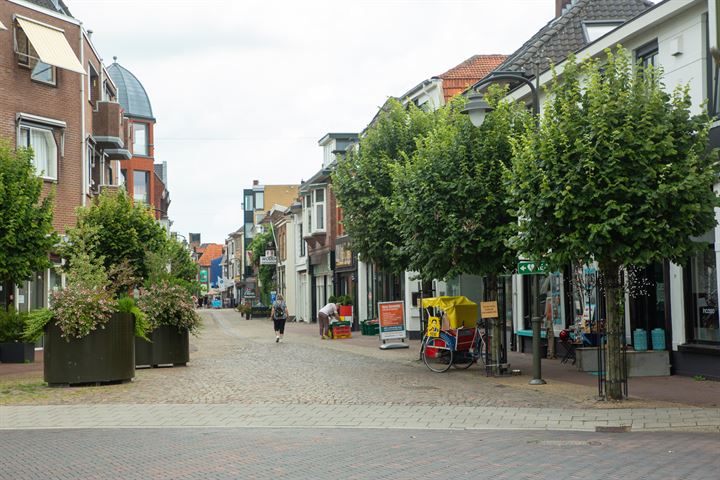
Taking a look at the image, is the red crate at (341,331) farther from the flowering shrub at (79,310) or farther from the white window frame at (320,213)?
the flowering shrub at (79,310)

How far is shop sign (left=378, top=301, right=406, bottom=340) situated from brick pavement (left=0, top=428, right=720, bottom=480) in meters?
15.3

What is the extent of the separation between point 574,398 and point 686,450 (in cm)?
490

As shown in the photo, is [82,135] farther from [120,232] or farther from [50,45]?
[120,232]

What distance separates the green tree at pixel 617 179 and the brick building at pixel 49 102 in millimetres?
17264

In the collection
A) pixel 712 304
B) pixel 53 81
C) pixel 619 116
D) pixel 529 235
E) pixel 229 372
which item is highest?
pixel 53 81

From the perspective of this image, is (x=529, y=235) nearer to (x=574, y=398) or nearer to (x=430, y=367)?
(x=574, y=398)

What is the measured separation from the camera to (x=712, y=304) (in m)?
16.3

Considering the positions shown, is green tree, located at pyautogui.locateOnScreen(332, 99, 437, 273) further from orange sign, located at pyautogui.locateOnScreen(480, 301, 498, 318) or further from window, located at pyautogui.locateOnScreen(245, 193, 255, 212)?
window, located at pyautogui.locateOnScreen(245, 193, 255, 212)

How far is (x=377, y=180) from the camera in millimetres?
26672

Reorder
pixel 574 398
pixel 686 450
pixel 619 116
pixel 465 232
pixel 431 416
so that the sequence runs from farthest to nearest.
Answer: pixel 465 232 < pixel 574 398 < pixel 619 116 < pixel 431 416 < pixel 686 450

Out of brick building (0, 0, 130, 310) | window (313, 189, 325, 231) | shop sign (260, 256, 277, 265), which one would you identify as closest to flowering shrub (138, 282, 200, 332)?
brick building (0, 0, 130, 310)

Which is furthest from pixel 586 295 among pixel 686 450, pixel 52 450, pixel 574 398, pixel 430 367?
pixel 52 450

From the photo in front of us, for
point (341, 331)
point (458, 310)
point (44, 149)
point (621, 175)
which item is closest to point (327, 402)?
point (621, 175)

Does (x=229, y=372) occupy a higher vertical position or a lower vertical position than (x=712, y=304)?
lower
